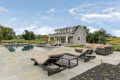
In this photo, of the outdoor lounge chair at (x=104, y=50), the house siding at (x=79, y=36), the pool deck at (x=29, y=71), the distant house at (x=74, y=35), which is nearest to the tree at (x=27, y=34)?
the distant house at (x=74, y=35)

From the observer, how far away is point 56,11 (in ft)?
62.1

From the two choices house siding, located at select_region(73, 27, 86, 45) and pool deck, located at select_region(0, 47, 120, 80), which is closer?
pool deck, located at select_region(0, 47, 120, 80)

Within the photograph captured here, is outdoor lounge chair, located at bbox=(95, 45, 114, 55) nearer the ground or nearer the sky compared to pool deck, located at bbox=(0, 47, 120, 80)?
nearer the sky

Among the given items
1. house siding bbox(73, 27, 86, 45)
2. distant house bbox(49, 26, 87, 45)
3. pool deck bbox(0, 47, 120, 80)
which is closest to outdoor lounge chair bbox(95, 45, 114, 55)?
pool deck bbox(0, 47, 120, 80)

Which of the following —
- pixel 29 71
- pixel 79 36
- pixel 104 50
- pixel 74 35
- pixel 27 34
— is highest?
pixel 27 34

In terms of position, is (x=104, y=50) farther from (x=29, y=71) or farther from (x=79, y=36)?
(x=79, y=36)

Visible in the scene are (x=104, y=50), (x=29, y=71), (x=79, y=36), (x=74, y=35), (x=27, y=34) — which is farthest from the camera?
(x=27, y=34)

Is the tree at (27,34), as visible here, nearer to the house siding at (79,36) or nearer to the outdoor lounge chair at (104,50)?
the house siding at (79,36)

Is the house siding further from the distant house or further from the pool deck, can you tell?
the pool deck

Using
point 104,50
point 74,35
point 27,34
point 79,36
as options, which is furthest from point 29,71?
point 27,34

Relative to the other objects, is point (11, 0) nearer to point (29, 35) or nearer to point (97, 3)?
point (97, 3)

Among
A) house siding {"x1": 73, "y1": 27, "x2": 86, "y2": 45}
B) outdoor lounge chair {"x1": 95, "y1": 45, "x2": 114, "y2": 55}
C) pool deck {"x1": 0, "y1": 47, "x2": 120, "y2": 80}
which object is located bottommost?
pool deck {"x1": 0, "y1": 47, "x2": 120, "y2": 80}

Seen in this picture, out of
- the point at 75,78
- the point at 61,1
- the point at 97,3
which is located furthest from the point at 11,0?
the point at 75,78

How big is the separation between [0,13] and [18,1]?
6.90 meters
